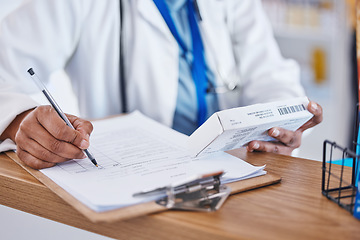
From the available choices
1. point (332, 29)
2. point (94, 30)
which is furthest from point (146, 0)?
point (332, 29)

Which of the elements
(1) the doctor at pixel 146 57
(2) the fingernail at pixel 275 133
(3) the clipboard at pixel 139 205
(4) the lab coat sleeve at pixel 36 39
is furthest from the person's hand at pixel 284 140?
(4) the lab coat sleeve at pixel 36 39

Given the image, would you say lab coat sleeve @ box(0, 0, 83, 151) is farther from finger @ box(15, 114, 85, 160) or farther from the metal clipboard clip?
the metal clipboard clip

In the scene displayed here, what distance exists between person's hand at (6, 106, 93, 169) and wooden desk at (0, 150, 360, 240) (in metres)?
0.03

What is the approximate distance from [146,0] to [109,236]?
0.82 m

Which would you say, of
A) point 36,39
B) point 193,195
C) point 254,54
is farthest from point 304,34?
point 193,195

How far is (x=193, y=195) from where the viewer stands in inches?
24.6

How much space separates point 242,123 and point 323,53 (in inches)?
95.3

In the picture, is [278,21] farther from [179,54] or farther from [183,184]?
[183,184]

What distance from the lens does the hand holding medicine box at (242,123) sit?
27.2 inches

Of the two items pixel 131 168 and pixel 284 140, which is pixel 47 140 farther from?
pixel 284 140

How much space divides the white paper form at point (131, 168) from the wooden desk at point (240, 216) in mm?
36

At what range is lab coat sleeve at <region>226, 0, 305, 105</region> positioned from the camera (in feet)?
4.80

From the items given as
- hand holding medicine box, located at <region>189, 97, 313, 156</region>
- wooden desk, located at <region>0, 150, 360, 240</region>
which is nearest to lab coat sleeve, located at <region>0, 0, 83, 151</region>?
wooden desk, located at <region>0, 150, 360, 240</region>

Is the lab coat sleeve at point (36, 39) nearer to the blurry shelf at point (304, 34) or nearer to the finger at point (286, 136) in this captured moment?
the finger at point (286, 136)
